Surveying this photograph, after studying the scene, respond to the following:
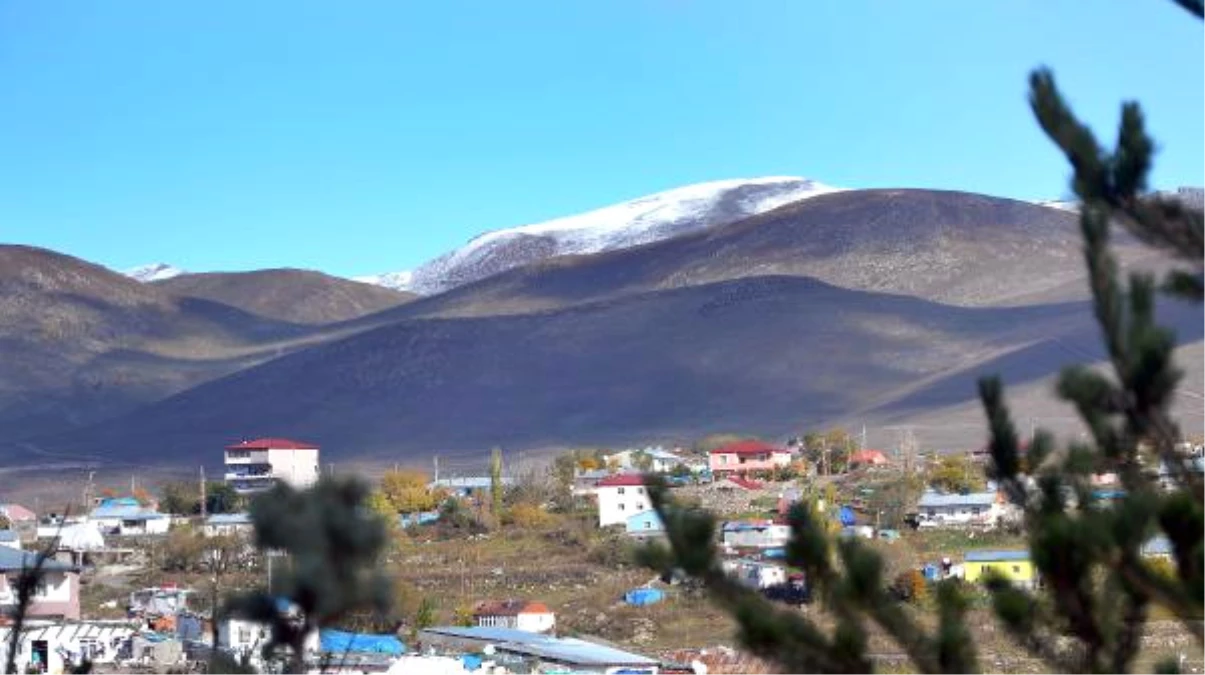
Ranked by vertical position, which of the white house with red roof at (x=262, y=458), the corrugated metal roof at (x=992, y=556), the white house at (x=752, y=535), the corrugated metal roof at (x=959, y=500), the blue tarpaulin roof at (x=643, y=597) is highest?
the white house with red roof at (x=262, y=458)

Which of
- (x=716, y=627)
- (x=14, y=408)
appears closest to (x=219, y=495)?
(x=716, y=627)

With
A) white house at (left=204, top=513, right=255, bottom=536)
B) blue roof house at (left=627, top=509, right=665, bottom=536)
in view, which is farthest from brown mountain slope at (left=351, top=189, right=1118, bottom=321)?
white house at (left=204, top=513, right=255, bottom=536)

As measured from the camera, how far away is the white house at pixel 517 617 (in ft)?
94.7

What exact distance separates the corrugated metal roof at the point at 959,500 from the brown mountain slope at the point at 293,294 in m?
127

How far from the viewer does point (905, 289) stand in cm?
12475

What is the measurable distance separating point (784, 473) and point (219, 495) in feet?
51.9

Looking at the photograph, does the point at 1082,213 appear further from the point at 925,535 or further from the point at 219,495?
the point at 219,495

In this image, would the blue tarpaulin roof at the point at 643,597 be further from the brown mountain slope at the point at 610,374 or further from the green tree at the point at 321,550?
the brown mountain slope at the point at 610,374

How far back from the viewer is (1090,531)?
4602mm

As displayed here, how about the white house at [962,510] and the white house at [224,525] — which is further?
the white house at [962,510]

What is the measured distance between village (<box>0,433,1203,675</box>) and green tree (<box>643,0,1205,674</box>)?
648 millimetres

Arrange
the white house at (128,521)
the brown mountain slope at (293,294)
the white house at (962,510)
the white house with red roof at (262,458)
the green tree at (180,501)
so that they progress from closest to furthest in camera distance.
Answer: the white house at (962,510), the white house at (128,521), the green tree at (180,501), the white house with red roof at (262,458), the brown mountain slope at (293,294)

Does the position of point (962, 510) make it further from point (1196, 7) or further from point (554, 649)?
point (1196, 7)

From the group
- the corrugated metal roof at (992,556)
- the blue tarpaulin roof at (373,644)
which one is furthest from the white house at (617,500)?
the blue tarpaulin roof at (373,644)
